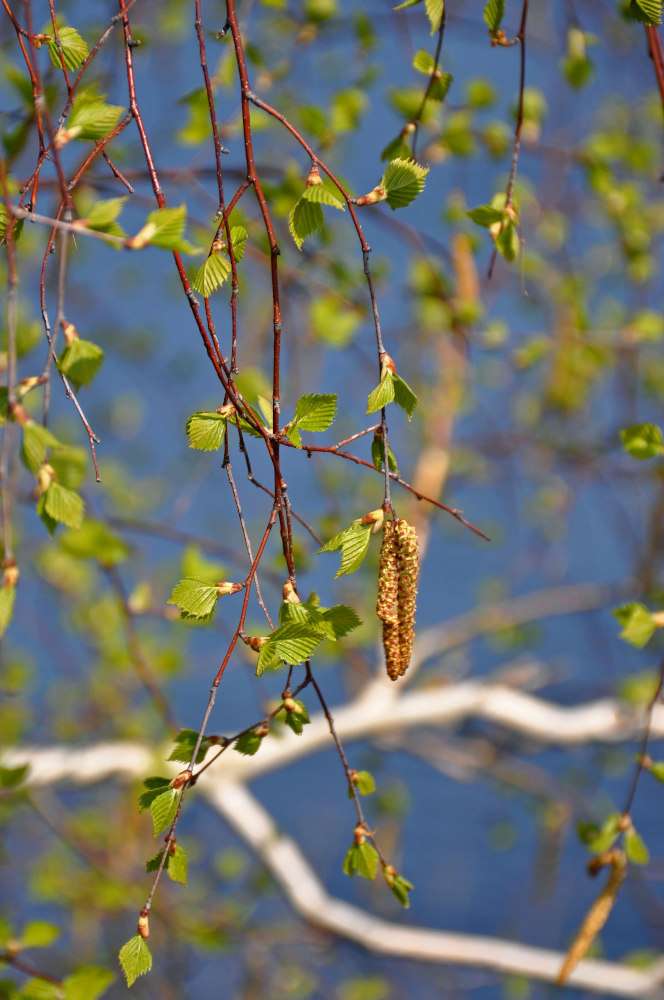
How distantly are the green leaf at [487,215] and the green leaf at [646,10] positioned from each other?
0.38 feet

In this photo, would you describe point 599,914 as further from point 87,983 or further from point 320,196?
point 320,196

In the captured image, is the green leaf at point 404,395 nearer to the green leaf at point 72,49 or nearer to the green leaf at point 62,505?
the green leaf at point 62,505

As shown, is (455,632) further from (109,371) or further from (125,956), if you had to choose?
(109,371)

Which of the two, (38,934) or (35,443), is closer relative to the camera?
(35,443)

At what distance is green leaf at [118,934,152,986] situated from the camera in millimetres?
355

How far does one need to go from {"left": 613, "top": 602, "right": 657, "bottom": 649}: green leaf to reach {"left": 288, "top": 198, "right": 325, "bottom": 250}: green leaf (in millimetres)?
262

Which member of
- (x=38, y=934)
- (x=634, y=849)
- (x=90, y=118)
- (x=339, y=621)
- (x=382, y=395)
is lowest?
(x=38, y=934)

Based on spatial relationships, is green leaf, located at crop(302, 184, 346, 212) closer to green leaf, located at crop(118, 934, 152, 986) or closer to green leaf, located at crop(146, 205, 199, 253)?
green leaf, located at crop(146, 205, 199, 253)

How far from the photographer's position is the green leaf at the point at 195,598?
38 cm

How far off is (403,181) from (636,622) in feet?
0.86

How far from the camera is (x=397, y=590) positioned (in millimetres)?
386

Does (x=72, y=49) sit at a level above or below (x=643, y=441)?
above

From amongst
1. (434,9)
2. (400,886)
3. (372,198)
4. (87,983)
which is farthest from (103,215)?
(87,983)

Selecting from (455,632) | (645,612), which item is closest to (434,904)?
(455,632)
